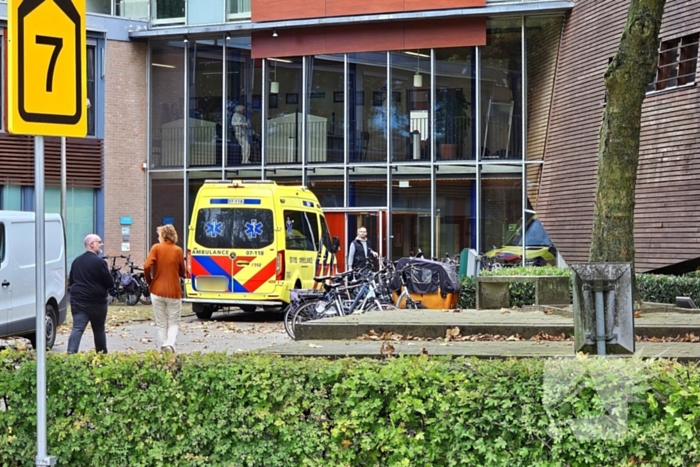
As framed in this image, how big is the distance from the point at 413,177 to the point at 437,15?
169 inches

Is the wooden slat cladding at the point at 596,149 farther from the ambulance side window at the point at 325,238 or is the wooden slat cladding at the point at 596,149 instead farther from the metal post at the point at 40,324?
the metal post at the point at 40,324

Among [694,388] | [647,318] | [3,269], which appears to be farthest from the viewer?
[3,269]

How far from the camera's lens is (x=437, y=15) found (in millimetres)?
25156

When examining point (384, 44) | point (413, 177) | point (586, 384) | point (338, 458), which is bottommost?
point (338, 458)

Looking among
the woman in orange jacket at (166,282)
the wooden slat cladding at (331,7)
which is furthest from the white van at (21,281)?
the wooden slat cladding at (331,7)

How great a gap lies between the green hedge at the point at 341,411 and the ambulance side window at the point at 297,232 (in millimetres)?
13143

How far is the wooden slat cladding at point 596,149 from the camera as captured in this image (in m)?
18.4

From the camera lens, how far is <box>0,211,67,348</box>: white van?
14.0 meters

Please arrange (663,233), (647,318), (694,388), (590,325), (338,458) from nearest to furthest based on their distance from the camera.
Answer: (694,388)
(338,458)
(590,325)
(647,318)
(663,233)

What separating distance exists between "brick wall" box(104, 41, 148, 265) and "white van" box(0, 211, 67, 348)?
39.0ft

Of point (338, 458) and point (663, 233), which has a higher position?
point (663, 233)

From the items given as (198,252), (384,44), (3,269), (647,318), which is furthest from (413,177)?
(647,318)

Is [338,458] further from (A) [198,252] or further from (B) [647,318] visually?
(A) [198,252]

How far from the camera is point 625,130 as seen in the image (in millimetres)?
11195
